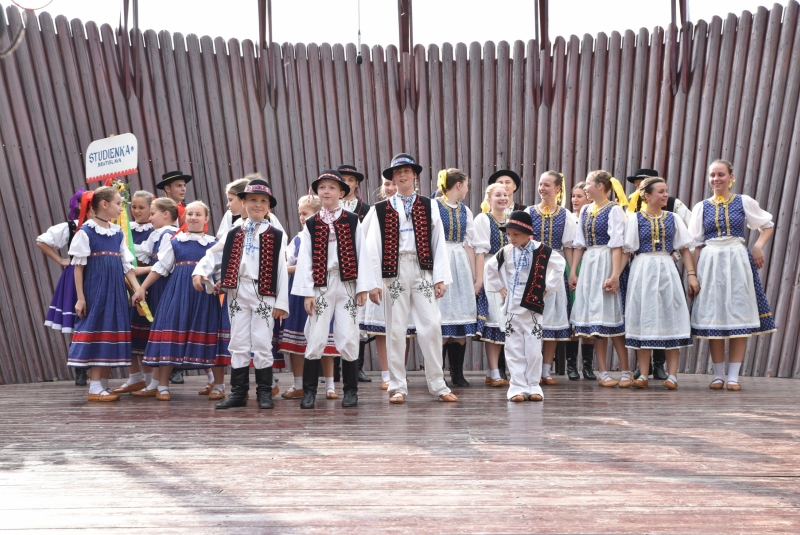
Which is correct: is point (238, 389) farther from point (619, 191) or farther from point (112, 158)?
point (619, 191)

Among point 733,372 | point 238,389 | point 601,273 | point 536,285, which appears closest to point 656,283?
point 601,273

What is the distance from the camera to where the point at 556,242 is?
22.6 feet

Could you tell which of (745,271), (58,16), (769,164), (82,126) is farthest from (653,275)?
(58,16)

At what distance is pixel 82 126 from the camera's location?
7.99 metres

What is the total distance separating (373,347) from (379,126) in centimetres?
214

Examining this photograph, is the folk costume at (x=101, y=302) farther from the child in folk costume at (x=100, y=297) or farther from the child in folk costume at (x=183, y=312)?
the child in folk costume at (x=183, y=312)

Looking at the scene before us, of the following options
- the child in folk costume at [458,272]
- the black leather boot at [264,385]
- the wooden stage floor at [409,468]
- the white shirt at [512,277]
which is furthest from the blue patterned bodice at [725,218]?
the black leather boot at [264,385]

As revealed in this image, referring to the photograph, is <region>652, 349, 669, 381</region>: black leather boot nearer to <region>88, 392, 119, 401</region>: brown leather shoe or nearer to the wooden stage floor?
the wooden stage floor

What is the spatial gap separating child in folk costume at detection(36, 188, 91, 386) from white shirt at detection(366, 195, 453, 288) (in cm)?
210

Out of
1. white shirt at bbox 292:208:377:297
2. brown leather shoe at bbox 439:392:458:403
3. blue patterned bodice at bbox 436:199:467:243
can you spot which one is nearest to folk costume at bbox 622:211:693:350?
blue patterned bodice at bbox 436:199:467:243

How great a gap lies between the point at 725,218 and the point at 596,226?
2.98 feet

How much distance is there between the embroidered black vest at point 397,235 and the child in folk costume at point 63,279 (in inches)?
85.5

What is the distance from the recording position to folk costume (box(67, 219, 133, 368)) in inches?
231

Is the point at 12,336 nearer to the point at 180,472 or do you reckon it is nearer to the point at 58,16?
the point at 58,16
